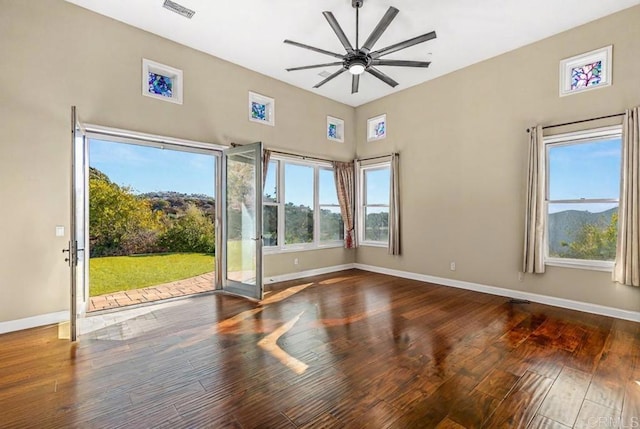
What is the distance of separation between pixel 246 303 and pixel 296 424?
274 centimetres

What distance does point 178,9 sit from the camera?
12.6ft

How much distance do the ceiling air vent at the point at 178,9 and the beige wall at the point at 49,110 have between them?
0.76 metres

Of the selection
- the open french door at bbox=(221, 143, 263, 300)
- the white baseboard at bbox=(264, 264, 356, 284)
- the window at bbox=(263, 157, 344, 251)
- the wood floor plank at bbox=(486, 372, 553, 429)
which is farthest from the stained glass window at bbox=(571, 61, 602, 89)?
the white baseboard at bbox=(264, 264, 356, 284)

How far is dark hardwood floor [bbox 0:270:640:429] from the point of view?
1.99 m

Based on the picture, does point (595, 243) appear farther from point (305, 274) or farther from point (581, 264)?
point (305, 274)

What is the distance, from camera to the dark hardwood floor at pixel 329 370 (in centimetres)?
199

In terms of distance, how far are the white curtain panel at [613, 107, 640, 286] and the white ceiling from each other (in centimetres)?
155

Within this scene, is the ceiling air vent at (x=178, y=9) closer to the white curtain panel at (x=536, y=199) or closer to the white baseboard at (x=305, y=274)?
the white baseboard at (x=305, y=274)

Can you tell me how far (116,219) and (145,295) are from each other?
332 cm

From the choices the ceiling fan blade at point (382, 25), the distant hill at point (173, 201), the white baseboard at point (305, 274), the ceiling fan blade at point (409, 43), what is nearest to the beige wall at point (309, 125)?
the white baseboard at point (305, 274)

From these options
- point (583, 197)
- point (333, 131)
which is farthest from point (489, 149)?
point (333, 131)

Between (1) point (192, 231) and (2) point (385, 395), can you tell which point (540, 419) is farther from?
(1) point (192, 231)

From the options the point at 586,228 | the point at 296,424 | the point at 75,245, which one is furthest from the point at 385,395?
the point at 586,228

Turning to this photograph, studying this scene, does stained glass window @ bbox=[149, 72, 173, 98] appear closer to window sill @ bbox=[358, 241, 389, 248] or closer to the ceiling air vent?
the ceiling air vent
